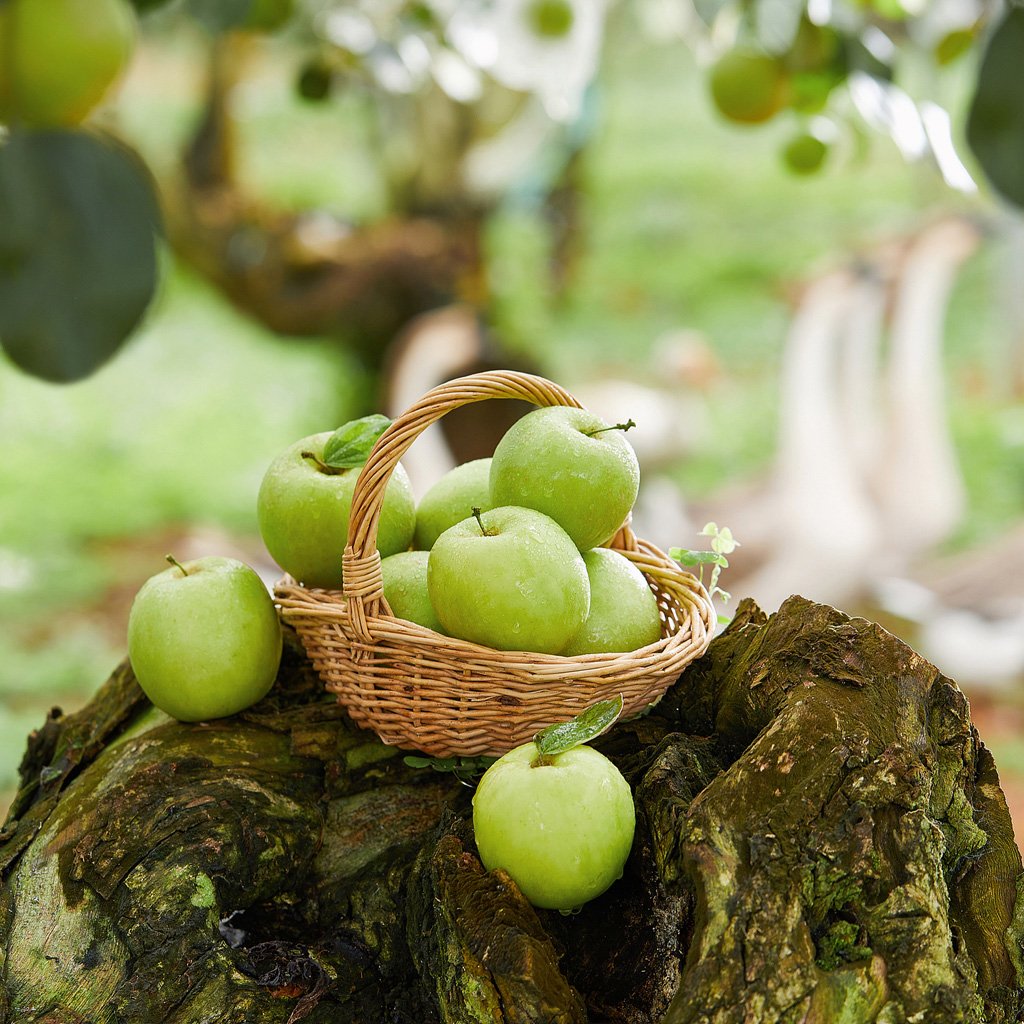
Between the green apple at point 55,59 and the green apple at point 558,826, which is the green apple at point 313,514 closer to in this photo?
the green apple at point 558,826

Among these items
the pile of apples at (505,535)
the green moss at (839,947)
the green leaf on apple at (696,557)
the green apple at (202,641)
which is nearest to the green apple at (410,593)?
the pile of apples at (505,535)

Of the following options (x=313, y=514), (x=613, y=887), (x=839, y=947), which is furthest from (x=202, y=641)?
(x=839, y=947)

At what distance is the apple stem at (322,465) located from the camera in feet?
3.12

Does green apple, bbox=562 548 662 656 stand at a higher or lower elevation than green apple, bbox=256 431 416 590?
lower

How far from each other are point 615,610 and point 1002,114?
2.25 feet

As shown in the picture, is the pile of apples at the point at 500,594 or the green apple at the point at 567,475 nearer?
the pile of apples at the point at 500,594

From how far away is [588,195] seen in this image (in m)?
4.67

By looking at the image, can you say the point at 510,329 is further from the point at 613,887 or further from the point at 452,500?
the point at 613,887

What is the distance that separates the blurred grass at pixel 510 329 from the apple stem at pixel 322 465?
2.34 m

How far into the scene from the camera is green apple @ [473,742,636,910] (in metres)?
0.71

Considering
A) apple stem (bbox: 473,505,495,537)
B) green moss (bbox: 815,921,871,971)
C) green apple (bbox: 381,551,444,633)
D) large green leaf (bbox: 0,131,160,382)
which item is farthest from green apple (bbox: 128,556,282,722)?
large green leaf (bbox: 0,131,160,382)

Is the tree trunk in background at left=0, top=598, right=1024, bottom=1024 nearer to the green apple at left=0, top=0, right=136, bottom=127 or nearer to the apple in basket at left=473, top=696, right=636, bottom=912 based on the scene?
the apple in basket at left=473, top=696, right=636, bottom=912

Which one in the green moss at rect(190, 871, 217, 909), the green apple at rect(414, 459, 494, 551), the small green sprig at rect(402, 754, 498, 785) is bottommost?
the small green sprig at rect(402, 754, 498, 785)

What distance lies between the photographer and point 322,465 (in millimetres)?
961
